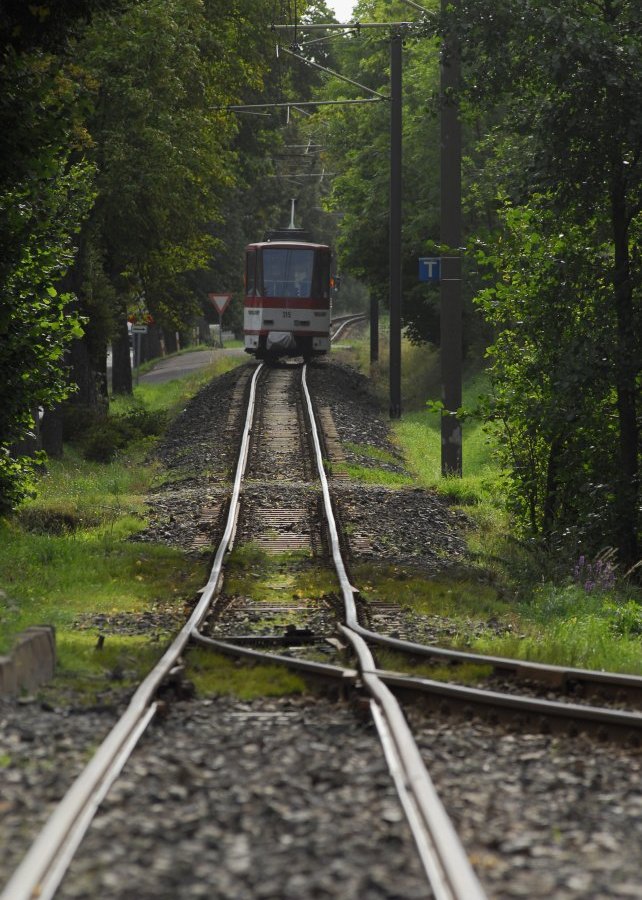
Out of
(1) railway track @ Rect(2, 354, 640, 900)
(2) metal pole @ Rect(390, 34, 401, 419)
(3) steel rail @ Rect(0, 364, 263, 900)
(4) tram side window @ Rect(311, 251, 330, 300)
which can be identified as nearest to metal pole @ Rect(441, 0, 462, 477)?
(1) railway track @ Rect(2, 354, 640, 900)

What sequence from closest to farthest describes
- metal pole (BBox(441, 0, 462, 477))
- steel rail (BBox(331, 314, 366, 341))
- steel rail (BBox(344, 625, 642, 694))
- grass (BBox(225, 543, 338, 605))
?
steel rail (BBox(344, 625, 642, 694)) < grass (BBox(225, 543, 338, 605)) < metal pole (BBox(441, 0, 462, 477)) < steel rail (BBox(331, 314, 366, 341))

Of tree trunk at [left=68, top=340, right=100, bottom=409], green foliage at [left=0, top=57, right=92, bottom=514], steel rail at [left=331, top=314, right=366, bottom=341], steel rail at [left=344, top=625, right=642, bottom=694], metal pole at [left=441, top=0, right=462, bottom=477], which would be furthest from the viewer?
steel rail at [left=331, top=314, right=366, bottom=341]

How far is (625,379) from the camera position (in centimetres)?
1450

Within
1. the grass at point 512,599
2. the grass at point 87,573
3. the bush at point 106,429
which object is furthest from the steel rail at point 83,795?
the bush at point 106,429

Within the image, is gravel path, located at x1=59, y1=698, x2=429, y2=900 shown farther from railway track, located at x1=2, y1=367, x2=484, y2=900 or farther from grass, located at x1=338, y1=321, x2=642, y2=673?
grass, located at x1=338, y1=321, x2=642, y2=673

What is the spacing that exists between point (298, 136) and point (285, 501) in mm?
60600

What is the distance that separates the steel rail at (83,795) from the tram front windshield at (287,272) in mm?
28228

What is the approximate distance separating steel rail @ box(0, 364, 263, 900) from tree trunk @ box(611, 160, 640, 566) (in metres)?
7.07

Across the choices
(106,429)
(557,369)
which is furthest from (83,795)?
(106,429)

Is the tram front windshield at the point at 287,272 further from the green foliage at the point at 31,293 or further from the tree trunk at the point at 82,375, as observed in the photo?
the green foliage at the point at 31,293

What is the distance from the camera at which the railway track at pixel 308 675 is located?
4516 mm

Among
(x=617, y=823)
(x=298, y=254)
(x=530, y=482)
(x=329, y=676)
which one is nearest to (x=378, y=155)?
(x=298, y=254)

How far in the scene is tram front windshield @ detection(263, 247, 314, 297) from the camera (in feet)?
121

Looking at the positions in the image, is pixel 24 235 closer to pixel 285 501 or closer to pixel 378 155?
pixel 285 501
